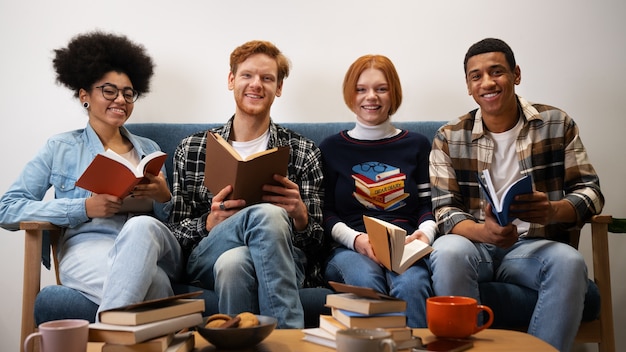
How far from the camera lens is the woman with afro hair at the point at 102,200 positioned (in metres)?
1.77

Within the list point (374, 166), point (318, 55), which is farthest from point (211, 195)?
point (318, 55)

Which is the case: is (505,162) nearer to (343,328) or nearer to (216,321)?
(343,328)

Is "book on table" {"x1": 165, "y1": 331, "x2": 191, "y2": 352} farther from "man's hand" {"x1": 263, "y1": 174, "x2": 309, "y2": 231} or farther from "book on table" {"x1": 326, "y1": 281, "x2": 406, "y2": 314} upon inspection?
"man's hand" {"x1": 263, "y1": 174, "x2": 309, "y2": 231}

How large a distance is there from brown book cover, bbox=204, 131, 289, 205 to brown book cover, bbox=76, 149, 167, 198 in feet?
0.66

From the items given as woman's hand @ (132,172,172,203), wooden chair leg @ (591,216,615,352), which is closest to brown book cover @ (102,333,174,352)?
woman's hand @ (132,172,172,203)

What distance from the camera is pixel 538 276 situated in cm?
193

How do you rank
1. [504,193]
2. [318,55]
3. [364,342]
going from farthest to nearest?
[318,55]
[504,193]
[364,342]

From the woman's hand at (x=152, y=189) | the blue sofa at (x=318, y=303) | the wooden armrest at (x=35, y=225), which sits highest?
the woman's hand at (x=152, y=189)

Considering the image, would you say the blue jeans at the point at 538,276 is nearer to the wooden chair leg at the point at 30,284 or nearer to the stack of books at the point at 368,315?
the stack of books at the point at 368,315

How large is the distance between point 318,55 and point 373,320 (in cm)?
178

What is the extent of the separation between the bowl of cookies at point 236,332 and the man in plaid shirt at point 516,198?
84 centimetres

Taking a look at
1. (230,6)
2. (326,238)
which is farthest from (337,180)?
(230,6)

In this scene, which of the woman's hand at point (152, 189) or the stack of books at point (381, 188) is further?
the stack of books at point (381, 188)

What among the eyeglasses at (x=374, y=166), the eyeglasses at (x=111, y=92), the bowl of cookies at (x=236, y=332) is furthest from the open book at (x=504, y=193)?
the eyeglasses at (x=111, y=92)
